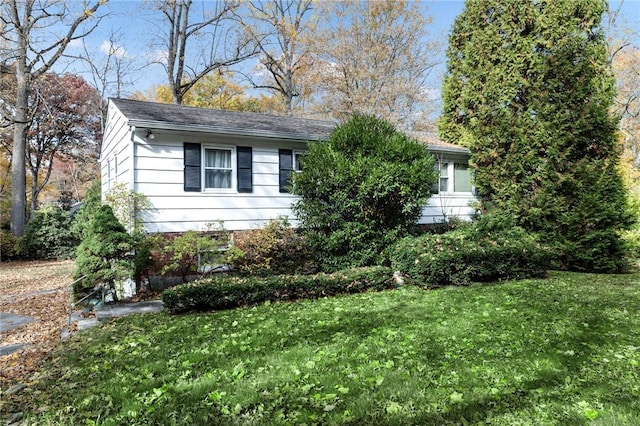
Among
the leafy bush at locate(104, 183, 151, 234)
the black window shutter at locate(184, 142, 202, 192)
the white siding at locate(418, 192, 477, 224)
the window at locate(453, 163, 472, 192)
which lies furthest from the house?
the window at locate(453, 163, 472, 192)

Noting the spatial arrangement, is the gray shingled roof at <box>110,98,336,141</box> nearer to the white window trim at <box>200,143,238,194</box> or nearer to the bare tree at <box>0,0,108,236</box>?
the white window trim at <box>200,143,238,194</box>

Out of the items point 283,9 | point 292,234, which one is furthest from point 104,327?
point 283,9

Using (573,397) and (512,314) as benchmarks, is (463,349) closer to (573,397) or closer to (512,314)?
(573,397)

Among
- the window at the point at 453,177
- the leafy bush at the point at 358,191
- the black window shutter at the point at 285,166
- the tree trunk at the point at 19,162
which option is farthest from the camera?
the tree trunk at the point at 19,162

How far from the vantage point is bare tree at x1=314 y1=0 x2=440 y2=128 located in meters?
21.9

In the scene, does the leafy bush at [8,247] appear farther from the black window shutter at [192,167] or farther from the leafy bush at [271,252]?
the leafy bush at [271,252]

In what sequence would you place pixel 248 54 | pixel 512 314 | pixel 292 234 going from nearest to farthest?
pixel 512 314 < pixel 292 234 < pixel 248 54

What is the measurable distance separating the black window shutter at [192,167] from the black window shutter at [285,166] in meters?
2.24

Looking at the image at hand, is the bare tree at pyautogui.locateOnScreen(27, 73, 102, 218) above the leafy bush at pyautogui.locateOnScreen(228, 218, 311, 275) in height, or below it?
above

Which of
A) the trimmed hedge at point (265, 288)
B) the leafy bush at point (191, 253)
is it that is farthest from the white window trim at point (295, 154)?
the trimmed hedge at point (265, 288)

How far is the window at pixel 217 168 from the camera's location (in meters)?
9.28

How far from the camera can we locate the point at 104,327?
5.66 meters

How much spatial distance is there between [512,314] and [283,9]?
76.3ft

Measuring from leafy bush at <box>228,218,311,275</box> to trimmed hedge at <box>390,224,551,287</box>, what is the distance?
90.8 inches
